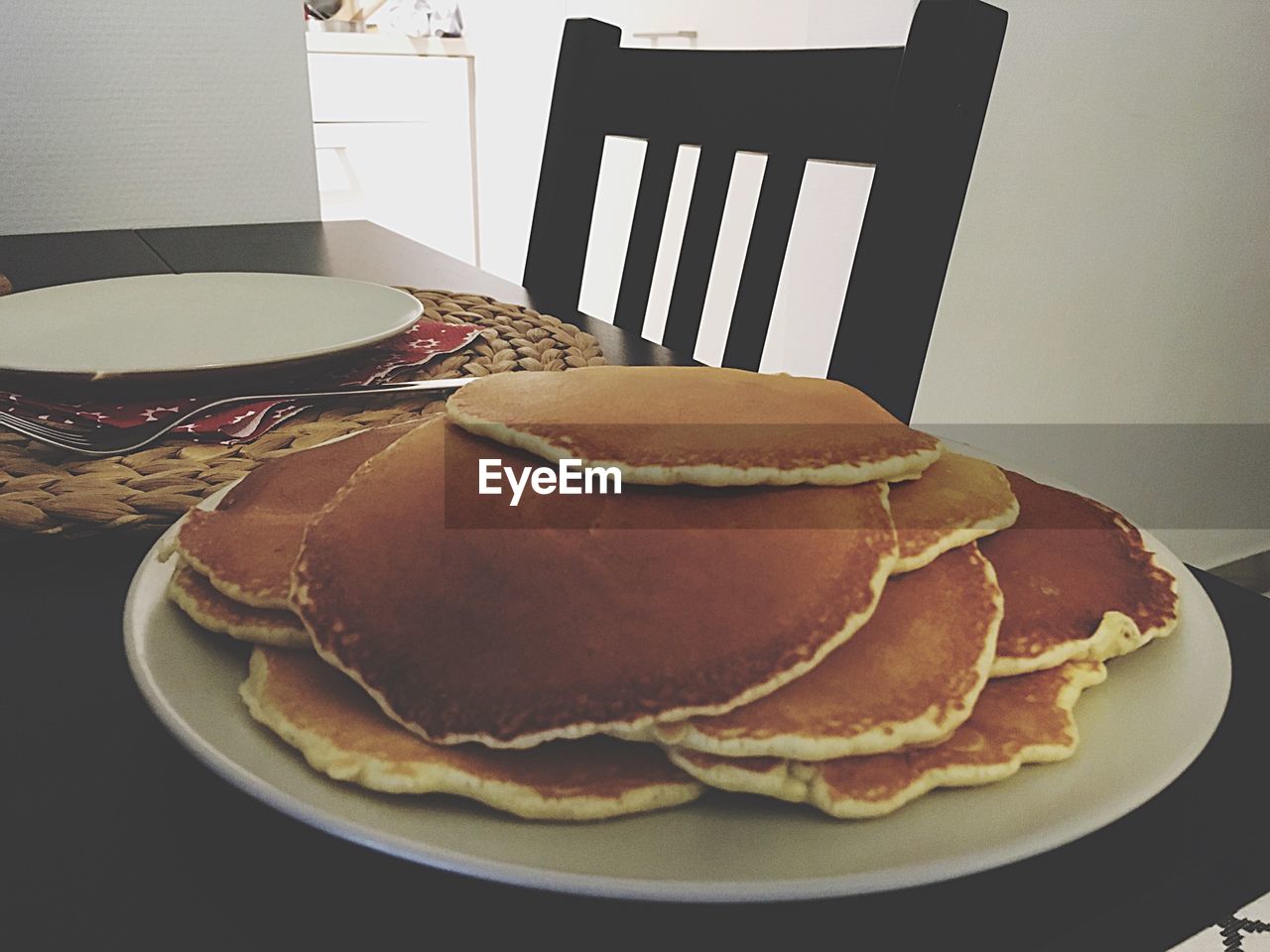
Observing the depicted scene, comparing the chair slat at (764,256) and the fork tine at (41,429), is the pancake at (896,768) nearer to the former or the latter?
the fork tine at (41,429)

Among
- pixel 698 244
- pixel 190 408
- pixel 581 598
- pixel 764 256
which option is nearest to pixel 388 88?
pixel 698 244

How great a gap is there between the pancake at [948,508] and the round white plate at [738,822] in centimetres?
6

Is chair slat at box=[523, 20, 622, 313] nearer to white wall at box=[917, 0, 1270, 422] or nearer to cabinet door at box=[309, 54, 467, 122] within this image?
white wall at box=[917, 0, 1270, 422]

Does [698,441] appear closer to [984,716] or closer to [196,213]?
[984,716]

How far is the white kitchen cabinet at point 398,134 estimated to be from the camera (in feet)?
11.4

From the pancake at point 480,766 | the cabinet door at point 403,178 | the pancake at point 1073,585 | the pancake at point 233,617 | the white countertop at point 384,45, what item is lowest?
the cabinet door at point 403,178

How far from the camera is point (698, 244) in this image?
102cm

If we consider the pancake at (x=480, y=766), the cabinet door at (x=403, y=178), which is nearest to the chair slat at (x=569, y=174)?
the pancake at (x=480, y=766)

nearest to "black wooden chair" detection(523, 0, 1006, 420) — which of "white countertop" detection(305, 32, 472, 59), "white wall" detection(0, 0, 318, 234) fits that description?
"white wall" detection(0, 0, 318, 234)

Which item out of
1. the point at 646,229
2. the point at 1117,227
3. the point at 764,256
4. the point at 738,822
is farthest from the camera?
the point at 1117,227

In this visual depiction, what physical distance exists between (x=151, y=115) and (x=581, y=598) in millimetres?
1649

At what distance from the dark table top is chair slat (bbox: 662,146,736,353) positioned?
718mm

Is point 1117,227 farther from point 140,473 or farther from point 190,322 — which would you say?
point 140,473

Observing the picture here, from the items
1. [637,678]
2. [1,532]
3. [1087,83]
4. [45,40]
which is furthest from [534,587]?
[1087,83]
